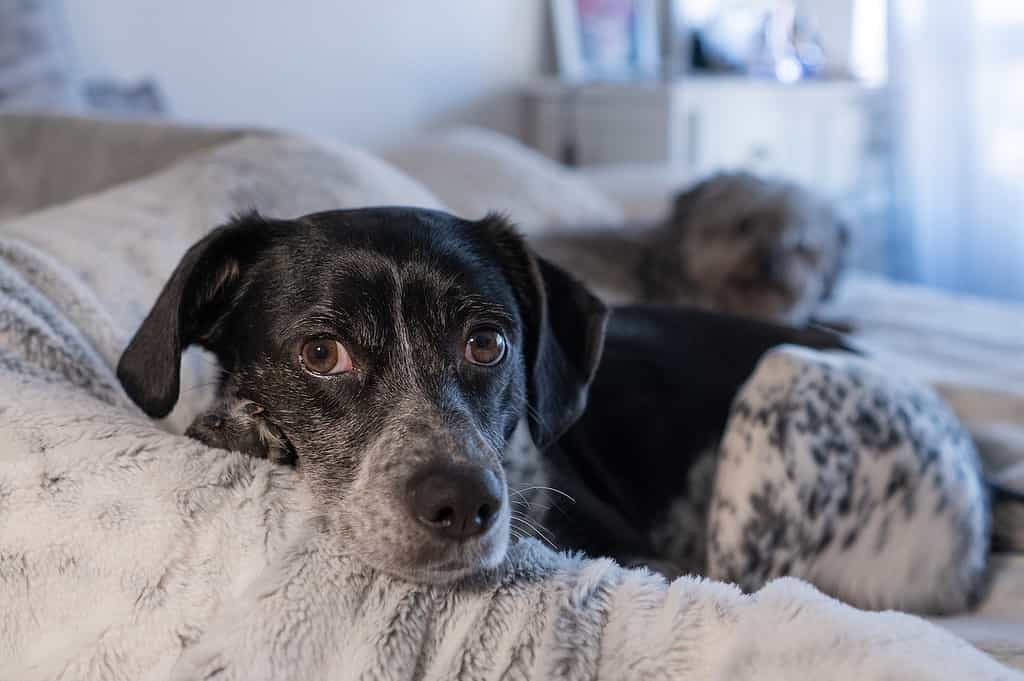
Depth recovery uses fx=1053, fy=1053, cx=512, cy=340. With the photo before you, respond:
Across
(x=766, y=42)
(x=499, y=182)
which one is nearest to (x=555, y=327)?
(x=499, y=182)

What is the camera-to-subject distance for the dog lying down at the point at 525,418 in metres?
1.31

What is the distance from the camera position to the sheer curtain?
508 cm

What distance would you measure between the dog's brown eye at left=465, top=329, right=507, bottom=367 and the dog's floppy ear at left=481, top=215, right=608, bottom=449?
131 millimetres

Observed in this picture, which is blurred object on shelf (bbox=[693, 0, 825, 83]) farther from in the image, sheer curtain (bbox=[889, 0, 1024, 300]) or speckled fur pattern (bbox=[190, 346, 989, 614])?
speckled fur pattern (bbox=[190, 346, 989, 614])

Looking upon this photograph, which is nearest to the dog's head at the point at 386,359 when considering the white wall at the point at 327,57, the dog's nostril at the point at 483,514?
the dog's nostril at the point at 483,514

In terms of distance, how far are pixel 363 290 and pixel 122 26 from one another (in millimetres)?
4063

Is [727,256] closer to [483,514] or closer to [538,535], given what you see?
[538,535]

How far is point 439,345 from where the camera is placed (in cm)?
145

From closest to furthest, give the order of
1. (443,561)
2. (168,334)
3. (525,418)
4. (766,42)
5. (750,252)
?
1. (443,561)
2. (168,334)
3. (525,418)
4. (750,252)
5. (766,42)

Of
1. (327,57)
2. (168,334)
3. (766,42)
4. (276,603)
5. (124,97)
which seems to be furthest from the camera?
(766,42)

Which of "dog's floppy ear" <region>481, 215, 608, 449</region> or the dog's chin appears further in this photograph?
"dog's floppy ear" <region>481, 215, 608, 449</region>

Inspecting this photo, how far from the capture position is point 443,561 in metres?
1.18

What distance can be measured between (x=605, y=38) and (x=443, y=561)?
18.2 feet

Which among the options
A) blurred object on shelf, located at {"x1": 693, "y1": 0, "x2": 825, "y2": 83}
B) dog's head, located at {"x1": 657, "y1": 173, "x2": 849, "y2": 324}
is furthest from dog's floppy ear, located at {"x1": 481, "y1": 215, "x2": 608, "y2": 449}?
blurred object on shelf, located at {"x1": 693, "y1": 0, "x2": 825, "y2": 83}
